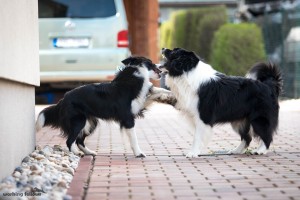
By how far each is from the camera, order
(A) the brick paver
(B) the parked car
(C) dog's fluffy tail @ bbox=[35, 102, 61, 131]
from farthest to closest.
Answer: (B) the parked car → (C) dog's fluffy tail @ bbox=[35, 102, 61, 131] → (A) the brick paver

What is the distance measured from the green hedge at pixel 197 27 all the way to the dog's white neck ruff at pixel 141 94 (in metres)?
17.7

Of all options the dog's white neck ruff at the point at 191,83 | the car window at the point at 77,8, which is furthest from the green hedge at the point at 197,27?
the dog's white neck ruff at the point at 191,83

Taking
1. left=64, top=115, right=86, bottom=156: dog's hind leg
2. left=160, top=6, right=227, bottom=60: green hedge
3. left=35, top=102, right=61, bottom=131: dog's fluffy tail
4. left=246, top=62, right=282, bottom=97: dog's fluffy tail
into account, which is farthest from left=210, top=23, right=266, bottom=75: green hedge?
left=64, top=115, right=86, bottom=156: dog's hind leg

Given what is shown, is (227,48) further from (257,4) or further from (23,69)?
(23,69)

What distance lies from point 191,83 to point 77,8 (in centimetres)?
771

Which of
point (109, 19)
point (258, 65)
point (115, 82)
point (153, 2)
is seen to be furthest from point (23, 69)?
point (153, 2)

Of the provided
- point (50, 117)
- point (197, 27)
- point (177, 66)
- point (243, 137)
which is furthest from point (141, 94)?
point (197, 27)

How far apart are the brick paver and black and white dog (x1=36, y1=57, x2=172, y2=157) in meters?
0.37

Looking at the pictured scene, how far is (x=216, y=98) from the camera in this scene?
7531 millimetres

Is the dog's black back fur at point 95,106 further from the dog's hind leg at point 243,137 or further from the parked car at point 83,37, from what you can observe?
the parked car at point 83,37

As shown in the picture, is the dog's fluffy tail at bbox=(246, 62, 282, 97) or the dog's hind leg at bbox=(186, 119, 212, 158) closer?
the dog's hind leg at bbox=(186, 119, 212, 158)

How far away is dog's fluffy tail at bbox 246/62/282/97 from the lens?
7.75 meters

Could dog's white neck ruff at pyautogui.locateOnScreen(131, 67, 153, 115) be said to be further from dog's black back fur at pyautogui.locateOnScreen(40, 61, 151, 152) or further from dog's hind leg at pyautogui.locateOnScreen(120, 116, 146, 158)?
dog's hind leg at pyautogui.locateOnScreen(120, 116, 146, 158)

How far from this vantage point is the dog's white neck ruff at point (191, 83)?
7.58 metres
